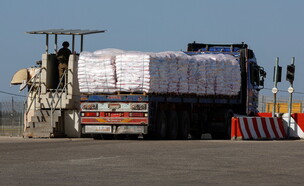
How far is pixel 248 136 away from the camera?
103 feet

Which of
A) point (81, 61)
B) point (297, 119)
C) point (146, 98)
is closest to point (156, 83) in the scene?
point (146, 98)

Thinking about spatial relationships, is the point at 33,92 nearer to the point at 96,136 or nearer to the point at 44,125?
the point at 44,125

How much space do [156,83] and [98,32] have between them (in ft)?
11.8

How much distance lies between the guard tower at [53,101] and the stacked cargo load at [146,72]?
7.17ft

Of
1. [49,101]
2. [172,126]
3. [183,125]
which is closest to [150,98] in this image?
[172,126]

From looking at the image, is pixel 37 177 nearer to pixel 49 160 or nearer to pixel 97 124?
pixel 49 160

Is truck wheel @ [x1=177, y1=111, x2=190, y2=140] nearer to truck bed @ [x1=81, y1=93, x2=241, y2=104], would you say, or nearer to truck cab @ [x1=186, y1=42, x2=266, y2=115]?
truck bed @ [x1=81, y1=93, x2=241, y2=104]

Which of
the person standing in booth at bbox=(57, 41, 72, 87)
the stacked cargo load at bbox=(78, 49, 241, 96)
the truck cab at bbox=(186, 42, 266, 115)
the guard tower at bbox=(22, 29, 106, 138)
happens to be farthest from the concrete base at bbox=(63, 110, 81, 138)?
the truck cab at bbox=(186, 42, 266, 115)

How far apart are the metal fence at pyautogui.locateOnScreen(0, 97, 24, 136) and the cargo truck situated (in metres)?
7.85

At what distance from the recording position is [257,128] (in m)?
31.9

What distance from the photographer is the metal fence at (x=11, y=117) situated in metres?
38.8

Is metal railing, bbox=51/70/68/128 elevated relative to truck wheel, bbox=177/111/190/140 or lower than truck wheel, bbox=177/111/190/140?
elevated

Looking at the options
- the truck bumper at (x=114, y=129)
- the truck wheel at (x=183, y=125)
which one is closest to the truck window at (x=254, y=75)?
the truck wheel at (x=183, y=125)

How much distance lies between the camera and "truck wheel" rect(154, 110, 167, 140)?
29953 mm
